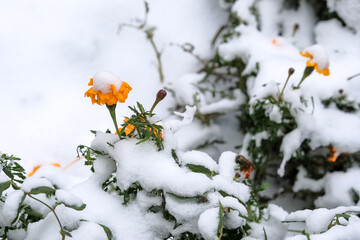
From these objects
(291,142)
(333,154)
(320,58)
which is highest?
(320,58)

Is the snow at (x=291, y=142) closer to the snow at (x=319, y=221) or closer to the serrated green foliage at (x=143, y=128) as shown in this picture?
the snow at (x=319, y=221)

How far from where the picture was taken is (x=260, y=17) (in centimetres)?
162

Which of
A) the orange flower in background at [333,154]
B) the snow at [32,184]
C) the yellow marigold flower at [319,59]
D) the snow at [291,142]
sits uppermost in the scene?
the yellow marigold flower at [319,59]

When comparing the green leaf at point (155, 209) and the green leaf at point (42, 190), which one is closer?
the green leaf at point (42, 190)

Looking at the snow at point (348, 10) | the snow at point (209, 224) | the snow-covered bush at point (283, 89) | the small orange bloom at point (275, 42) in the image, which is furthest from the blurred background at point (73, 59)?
the snow at point (209, 224)

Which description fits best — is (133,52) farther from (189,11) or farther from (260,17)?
(260,17)

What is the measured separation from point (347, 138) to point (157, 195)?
86 centimetres

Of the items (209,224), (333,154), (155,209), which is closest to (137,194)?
(155,209)

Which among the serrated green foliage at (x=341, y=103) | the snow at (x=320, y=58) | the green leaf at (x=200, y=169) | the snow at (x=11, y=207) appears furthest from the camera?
the serrated green foliage at (x=341, y=103)

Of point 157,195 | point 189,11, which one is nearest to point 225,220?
point 157,195

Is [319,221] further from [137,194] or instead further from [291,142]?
[291,142]

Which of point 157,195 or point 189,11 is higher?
point 189,11

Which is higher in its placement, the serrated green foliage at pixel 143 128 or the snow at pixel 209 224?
the serrated green foliage at pixel 143 128

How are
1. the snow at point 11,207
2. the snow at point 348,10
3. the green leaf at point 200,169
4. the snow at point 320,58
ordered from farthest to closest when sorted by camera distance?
the snow at point 348,10, the snow at point 320,58, the green leaf at point 200,169, the snow at point 11,207
